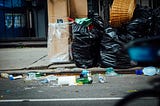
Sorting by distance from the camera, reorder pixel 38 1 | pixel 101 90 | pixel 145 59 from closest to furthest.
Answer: pixel 145 59
pixel 101 90
pixel 38 1

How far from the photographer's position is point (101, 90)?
6973 millimetres

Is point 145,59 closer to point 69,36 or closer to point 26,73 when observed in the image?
point 26,73

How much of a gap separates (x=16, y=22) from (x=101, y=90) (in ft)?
27.6

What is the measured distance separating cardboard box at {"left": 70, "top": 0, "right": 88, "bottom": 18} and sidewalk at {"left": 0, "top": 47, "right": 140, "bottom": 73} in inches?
59.3

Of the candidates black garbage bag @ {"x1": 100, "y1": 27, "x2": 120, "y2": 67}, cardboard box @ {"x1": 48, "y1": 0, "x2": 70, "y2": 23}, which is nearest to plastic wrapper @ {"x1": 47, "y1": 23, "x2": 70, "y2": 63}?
cardboard box @ {"x1": 48, "y1": 0, "x2": 70, "y2": 23}

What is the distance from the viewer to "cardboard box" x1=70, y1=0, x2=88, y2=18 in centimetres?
1038

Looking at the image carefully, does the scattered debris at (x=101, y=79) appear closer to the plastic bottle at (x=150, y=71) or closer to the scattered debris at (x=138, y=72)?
the scattered debris at (x=138, y=72)

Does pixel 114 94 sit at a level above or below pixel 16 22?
below

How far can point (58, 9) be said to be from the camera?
9.95 m

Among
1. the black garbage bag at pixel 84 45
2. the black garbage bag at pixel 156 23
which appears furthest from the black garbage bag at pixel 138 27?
the black garbage bag at pixel 84 45

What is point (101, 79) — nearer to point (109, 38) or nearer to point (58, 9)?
point (109, 38)

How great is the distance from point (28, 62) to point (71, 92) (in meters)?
3.55

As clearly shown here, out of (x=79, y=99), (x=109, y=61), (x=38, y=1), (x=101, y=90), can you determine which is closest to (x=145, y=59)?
(x=79, y=99)

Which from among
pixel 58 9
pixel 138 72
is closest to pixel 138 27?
pixel 138 72
